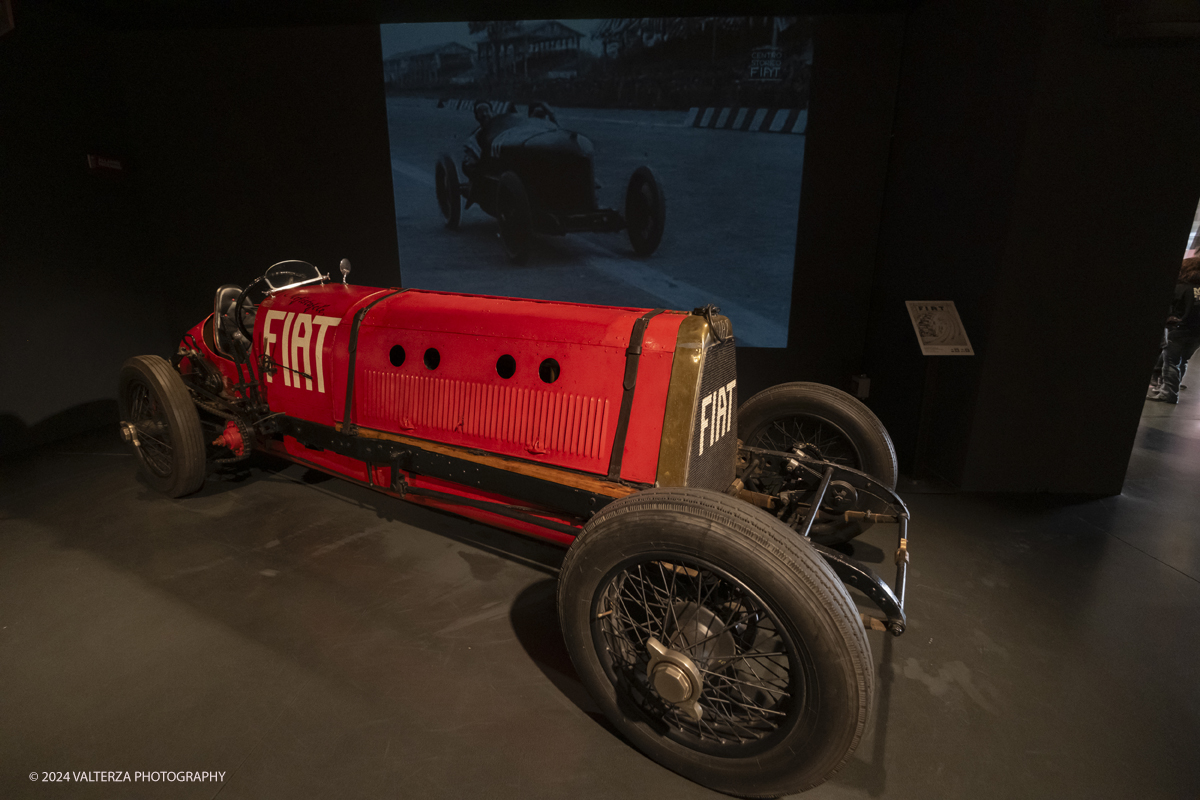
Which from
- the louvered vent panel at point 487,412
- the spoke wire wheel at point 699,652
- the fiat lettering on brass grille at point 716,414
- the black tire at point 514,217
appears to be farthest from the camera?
the black tire at point 514,217

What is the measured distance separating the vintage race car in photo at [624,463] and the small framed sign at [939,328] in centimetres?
136

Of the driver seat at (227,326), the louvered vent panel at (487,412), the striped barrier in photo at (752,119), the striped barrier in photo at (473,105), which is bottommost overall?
the louvered vent panel at (487,412)

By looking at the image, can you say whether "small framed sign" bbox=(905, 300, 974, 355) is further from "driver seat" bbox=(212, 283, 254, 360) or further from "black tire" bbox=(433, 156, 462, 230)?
"driver seat" bbox=(212, 283, 254, 360)

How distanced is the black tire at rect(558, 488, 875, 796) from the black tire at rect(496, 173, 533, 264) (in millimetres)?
4360

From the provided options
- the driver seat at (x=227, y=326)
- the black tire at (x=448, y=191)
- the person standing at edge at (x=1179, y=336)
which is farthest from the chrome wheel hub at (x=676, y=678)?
the person standing at edge at (x=1179, y=336)

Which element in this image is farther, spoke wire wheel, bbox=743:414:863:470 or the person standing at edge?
the person standing at edge

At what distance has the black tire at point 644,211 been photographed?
18.1 ft

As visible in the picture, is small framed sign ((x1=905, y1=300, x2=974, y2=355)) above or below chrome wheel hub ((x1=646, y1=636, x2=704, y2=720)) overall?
above

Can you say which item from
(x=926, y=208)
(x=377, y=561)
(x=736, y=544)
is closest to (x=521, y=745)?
(x=736, y=544)

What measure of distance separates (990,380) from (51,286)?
313 inches

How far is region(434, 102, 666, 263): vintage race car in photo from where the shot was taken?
18.1 ft

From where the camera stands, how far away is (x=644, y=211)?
5598mm

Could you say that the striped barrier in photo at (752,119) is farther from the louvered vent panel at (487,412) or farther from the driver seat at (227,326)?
the driver seat at (227,326)

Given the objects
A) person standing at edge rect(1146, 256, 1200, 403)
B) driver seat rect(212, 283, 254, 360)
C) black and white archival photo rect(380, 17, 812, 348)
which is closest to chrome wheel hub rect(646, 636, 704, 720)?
driver seat rect(212, 283, 254, 360)
